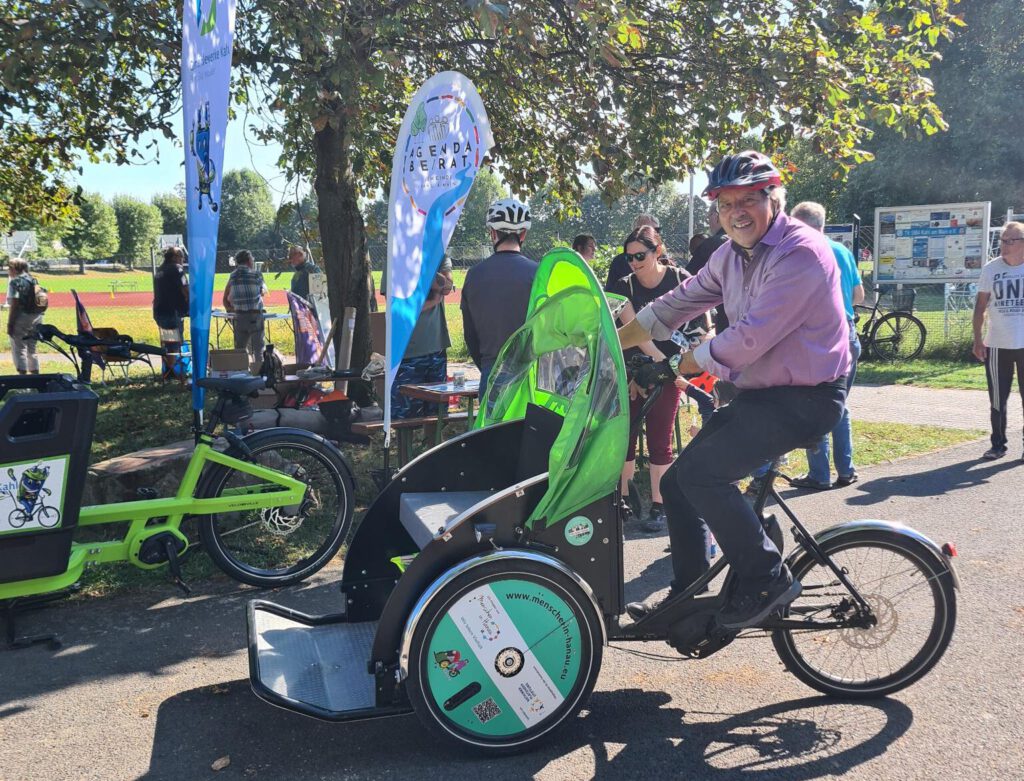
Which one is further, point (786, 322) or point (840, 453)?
point (840, 453)

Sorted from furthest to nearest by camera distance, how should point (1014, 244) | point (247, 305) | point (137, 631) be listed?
point (247, 305) → point (1014, 244) → point (137, 631)

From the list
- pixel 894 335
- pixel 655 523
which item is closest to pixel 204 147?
pixel 655 523

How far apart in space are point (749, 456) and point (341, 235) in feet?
22.2

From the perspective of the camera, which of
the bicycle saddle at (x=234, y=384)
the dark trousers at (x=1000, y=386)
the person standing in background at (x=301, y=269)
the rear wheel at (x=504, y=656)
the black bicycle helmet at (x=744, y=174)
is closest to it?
the rear wheel at (x=504, y=656)

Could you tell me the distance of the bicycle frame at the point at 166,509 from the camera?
4020mm

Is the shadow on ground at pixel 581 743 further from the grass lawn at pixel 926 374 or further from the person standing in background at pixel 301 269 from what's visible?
the grass lawn at pixel 926 374

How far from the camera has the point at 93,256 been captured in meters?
89.1

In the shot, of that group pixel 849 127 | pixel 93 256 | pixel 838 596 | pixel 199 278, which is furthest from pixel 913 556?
pixel 93 256

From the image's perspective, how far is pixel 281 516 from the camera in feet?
16.1

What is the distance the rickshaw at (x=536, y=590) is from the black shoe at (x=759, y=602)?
0.07 metres

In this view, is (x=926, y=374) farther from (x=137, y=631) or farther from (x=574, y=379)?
(x=137, y=631)

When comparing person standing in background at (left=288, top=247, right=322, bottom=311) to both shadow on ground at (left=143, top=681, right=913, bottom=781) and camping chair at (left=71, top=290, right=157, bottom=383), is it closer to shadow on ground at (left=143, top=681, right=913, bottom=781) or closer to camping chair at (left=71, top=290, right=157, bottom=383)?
camping chair at (left=71, top=290, right=157, bottom=383)

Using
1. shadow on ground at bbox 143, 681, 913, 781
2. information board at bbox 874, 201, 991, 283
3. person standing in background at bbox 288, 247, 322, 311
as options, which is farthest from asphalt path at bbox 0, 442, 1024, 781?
information board at bbox 874, 201, 991, 283

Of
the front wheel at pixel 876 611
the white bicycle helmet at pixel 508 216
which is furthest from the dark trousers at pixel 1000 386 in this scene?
the front wheel at pixel 876 611
